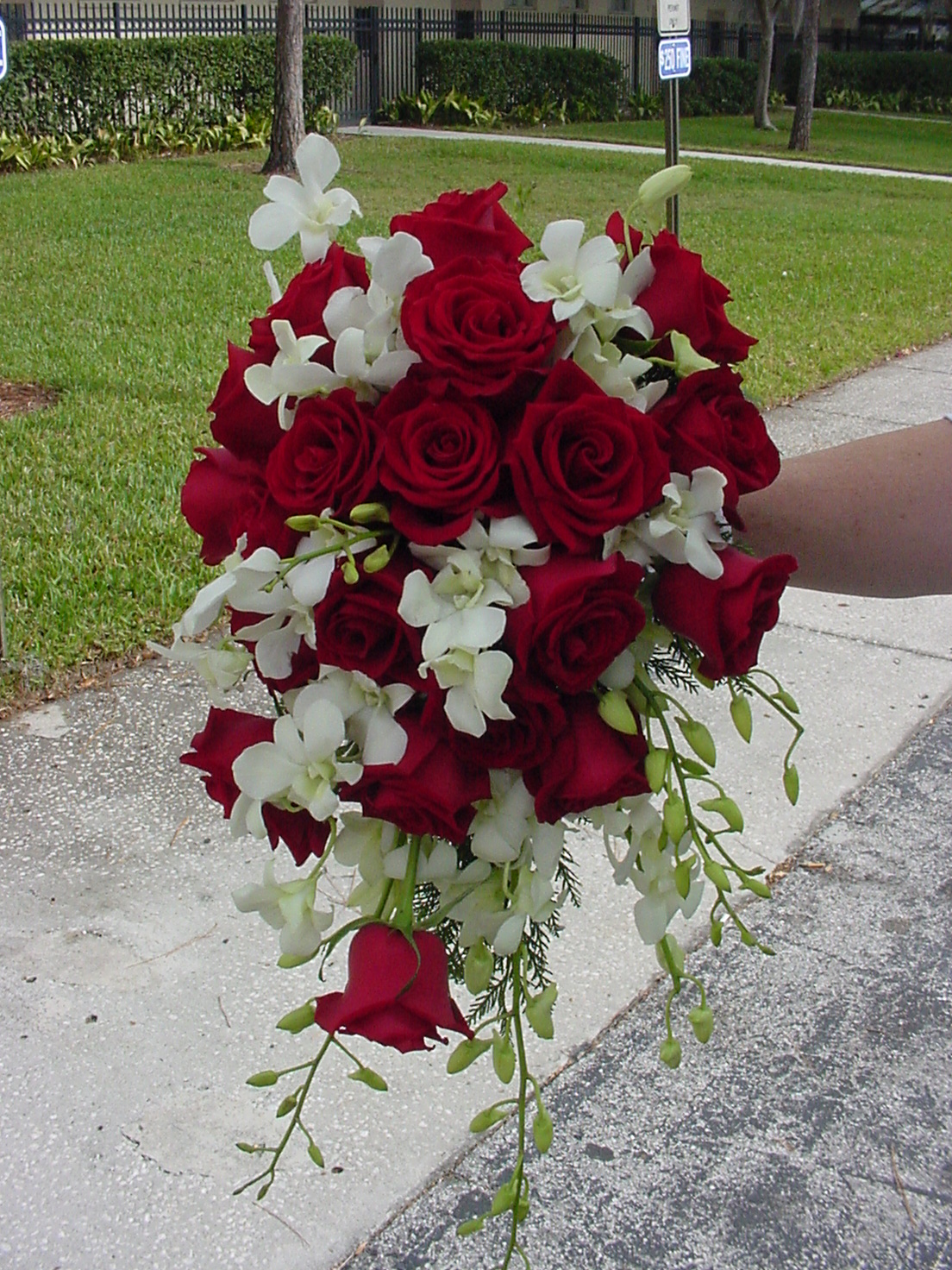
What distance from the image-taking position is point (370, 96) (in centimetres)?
2477

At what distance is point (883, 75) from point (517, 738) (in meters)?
38.1

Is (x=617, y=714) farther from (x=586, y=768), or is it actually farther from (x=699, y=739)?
(x=699, y=739)

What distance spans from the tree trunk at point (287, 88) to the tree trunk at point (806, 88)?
10.2m

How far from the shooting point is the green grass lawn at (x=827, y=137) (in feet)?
71.5

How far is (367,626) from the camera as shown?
3.78 ft

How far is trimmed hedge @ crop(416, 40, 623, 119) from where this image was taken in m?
24.7

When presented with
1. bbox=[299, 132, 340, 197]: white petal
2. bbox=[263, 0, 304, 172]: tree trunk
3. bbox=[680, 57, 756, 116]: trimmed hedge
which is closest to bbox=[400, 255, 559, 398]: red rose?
bbox=[299, 132, 340, 197]: white petal

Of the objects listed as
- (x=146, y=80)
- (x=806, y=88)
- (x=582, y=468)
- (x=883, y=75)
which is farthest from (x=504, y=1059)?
(x=883, y=75)

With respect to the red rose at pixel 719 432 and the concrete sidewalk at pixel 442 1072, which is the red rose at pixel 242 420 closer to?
the red rose at pixel 719 432

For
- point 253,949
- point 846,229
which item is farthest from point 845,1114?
point 846,229

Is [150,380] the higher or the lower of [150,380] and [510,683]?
the lower

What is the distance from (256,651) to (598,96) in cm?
2747

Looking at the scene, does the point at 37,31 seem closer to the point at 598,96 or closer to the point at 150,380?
the point at 598,96

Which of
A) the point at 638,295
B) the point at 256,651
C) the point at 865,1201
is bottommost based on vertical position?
the point at 865,1201
